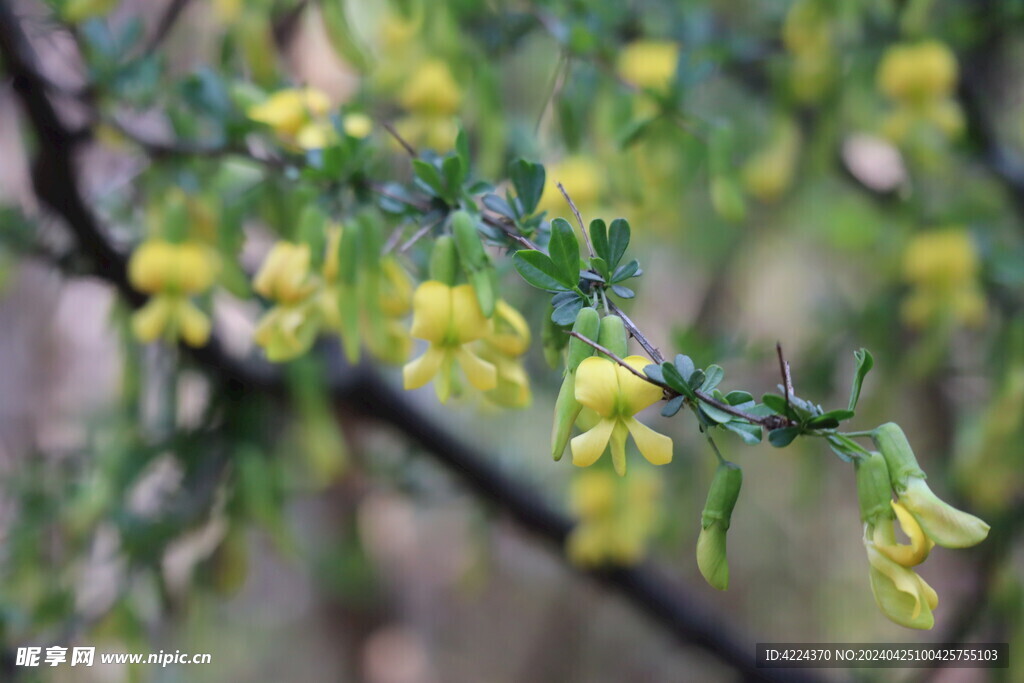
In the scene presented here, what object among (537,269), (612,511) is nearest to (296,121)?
(537,269)

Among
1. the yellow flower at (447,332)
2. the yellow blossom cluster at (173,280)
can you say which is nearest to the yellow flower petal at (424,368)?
the yellow flower at (447,332)

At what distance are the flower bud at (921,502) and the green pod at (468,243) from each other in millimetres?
143

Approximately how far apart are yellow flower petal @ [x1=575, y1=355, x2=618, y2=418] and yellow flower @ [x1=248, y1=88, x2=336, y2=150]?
0.74ft

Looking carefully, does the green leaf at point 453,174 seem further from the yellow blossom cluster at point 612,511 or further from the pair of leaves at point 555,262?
the yellow blossom cluster at point 612,511

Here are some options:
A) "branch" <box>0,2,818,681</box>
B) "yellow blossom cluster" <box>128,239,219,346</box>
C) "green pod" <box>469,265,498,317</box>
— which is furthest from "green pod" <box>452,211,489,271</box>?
"branch" <box>0,2,818,681</box>

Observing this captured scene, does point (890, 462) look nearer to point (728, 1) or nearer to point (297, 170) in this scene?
point (297, 170)

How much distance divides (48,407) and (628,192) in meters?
1.28

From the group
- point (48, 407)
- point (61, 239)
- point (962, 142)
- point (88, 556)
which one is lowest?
point (48, 407)

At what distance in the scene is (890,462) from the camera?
23 centimetres

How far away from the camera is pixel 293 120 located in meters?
0.41

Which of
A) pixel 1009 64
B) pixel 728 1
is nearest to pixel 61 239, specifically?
pixel 728 1

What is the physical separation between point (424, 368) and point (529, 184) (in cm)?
8

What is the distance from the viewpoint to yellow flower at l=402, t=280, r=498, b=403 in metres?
0.29

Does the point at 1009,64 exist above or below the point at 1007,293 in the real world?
above
